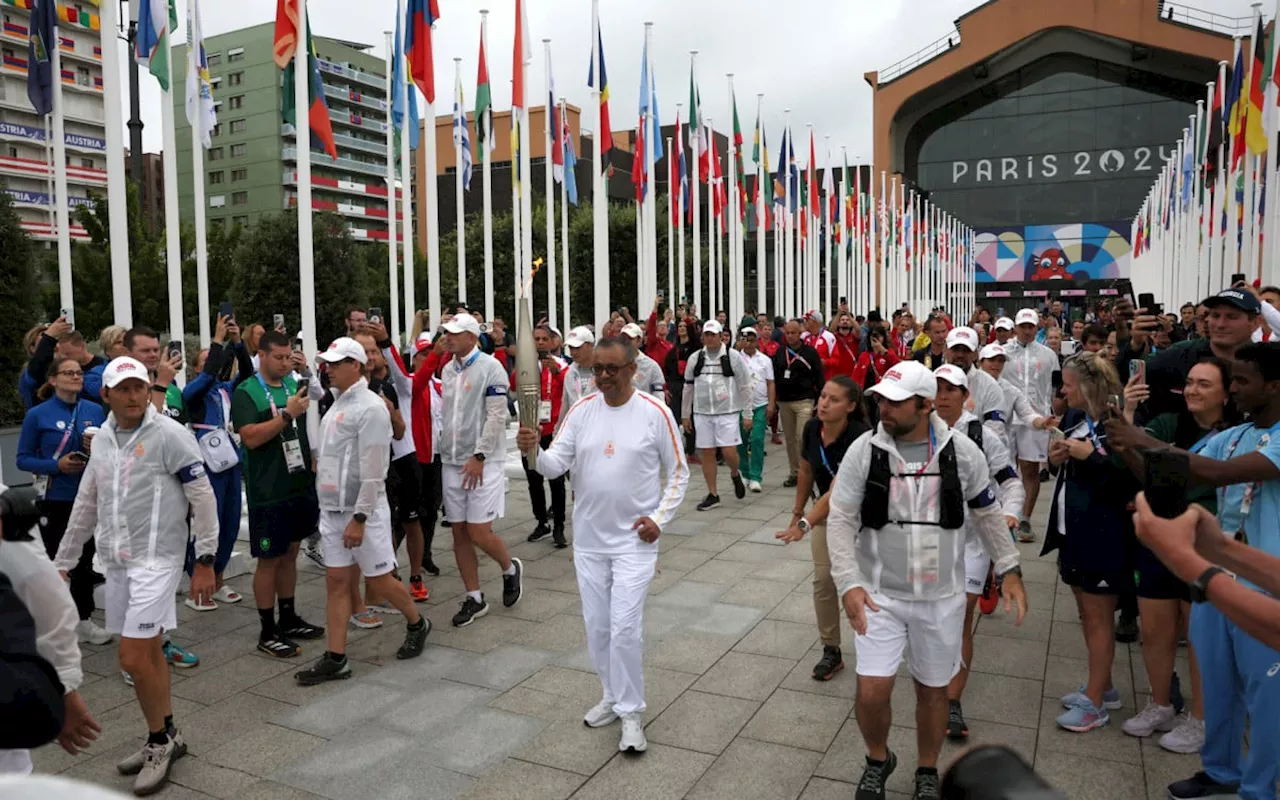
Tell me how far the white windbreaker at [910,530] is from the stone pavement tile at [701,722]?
1.30m

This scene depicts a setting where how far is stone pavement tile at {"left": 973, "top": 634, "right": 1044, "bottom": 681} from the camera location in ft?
19.2

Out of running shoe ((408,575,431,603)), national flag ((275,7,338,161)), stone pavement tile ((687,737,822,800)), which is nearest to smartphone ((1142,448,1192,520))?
stone pavement tile ((687,737,822,800))

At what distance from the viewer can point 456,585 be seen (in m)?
8.02

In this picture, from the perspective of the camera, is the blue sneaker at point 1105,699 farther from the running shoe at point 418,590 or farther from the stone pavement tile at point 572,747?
the running shoe at point 418,590

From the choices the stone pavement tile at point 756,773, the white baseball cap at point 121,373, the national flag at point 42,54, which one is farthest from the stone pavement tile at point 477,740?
the national flag at point 42,54

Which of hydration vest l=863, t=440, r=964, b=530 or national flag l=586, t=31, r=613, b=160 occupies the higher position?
national flag l=586, t=31, r=613, b=160

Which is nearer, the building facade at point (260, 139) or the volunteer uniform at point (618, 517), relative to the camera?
the volunteer uniform at point (618, 517)

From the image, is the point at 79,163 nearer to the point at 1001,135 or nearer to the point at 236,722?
the point at 1001,135

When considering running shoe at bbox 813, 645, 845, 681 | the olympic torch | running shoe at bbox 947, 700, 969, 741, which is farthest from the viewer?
running shoe at bbox 813, 645, 845, 681

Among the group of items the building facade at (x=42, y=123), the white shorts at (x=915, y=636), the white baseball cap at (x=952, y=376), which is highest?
the building facade at (x=42, y=123)

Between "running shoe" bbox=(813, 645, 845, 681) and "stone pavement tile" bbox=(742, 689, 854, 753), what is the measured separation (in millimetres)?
229

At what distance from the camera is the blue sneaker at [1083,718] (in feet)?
16.2

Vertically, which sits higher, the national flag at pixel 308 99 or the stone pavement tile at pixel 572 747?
the national flag at pixel 308 99

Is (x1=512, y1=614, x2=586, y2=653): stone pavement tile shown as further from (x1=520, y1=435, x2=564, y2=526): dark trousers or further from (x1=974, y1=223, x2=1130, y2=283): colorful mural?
(x1=974, y1=223, x2=1130, y2=283): colorful mural
